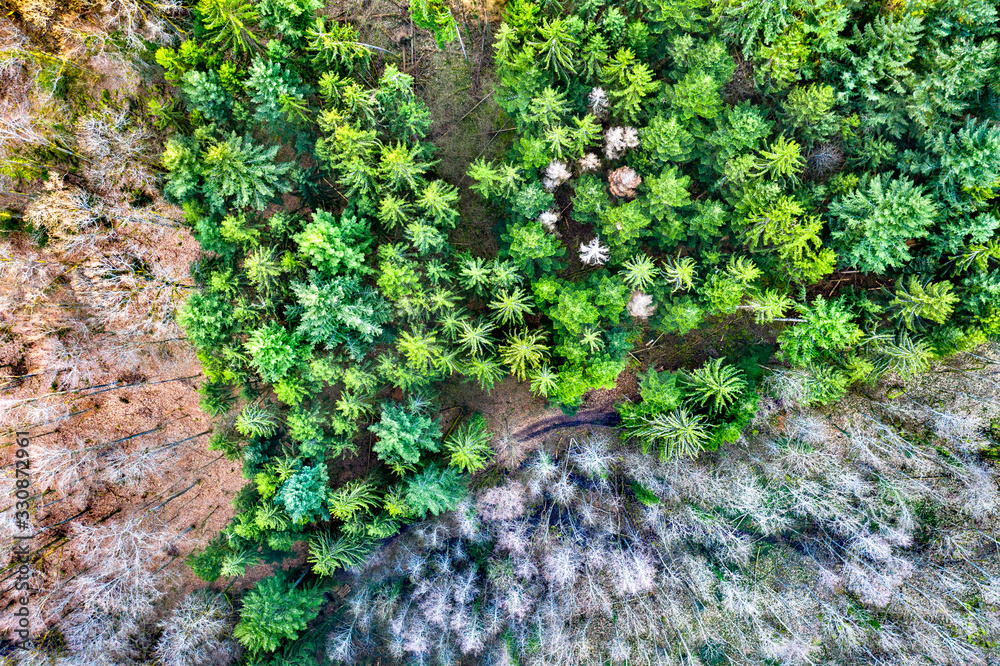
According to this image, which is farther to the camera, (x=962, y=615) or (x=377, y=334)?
(x=962, y=615)

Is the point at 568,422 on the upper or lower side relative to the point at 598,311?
lower

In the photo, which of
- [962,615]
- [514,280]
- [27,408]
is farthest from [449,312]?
[962,615]

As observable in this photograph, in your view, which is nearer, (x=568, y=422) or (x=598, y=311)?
(x=598, y=311)

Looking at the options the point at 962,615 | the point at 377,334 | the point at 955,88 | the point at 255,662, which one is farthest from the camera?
the point at 962,615

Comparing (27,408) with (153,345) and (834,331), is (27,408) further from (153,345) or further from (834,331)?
(834,331)

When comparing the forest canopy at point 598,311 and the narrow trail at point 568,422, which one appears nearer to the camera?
the forest canopy at point 598,311

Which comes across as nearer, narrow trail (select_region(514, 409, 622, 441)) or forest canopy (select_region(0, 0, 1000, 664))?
forest canopy (select_region(0, 0, 1000, 664))

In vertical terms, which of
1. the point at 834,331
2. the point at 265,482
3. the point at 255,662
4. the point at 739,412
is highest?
the point at 834,331

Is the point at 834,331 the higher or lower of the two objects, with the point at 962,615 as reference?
higher
